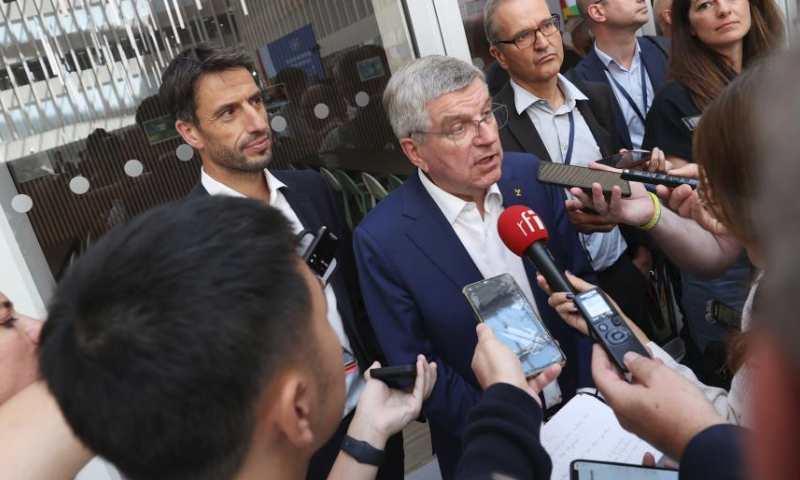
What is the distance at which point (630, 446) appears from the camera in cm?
147

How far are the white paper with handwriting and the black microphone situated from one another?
11.4 inches

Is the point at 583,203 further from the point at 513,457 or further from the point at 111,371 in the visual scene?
the point at 111,371

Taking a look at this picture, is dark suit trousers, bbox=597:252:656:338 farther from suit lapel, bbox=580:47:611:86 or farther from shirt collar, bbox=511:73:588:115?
suit lapel, bbox=580:47:611:86

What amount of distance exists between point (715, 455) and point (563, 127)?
1899 millimetres

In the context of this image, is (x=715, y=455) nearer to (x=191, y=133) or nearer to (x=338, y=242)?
(x=338, y=242)

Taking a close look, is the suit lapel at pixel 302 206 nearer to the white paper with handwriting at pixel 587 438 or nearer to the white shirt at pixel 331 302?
the white shirt at pixel 331 302

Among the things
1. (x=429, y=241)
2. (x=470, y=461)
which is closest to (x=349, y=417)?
(x=429, y=241)

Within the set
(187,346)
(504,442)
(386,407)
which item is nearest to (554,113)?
(386,407)

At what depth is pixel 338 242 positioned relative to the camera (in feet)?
7.72

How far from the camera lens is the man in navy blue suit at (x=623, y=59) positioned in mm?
3389

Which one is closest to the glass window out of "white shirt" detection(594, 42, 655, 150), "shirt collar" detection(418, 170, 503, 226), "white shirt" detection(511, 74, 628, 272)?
"white shirt" detection(511, 74, 628, 272)

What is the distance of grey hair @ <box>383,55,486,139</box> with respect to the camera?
6.77 ft

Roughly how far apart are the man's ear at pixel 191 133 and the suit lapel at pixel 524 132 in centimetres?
121

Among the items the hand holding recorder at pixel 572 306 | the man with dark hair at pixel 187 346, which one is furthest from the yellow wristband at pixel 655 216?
the man with dark hair at pixel 187 346
